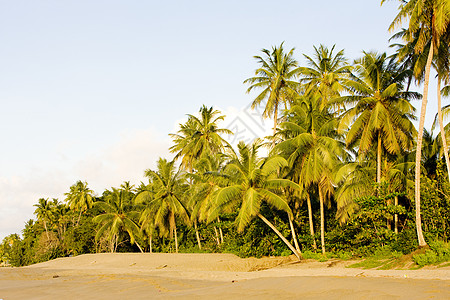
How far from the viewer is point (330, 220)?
24031mm

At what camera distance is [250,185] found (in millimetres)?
20625

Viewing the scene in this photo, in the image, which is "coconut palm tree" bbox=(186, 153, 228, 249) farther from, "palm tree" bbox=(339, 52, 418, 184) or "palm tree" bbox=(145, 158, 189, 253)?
"palm tree" bbox=(339, 52, 418, 184)

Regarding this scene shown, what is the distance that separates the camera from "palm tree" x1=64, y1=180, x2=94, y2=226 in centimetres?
5328

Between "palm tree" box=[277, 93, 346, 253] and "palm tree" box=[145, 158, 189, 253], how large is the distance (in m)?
12.6

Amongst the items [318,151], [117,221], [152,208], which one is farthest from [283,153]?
[117,221]

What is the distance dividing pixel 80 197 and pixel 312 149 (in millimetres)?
41208

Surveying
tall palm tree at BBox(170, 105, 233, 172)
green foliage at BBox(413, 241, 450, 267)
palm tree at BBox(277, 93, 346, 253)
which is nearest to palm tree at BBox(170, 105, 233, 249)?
tall palm tree at BBox(170, 105, 233, 172)

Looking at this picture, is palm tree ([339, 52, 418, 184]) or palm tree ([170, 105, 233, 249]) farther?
palm tree ([170, 105, 233, 249])

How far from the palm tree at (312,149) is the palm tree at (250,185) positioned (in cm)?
162

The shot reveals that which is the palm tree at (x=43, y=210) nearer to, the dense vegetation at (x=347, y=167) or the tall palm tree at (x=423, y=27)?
the dense vegetation at (x=347, y=167)

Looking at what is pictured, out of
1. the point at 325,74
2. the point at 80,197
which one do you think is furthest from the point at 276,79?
the point at 80,197

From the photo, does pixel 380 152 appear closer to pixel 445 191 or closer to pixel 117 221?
pixel 445 191

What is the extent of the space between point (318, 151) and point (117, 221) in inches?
892

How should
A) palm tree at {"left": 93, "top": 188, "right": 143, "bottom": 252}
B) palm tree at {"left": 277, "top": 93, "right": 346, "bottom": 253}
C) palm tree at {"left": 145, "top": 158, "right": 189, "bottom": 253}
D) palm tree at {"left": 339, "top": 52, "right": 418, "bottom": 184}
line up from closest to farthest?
palm tree at {"left": 339, "top": 52, "right": 418, "bottom": 184}
palm tree at {"left": 277, "top": 93, "right": 346, "bottom": 253}
palm tree at {"left": 145, "top": 158, "right": 189, "bottom": 253}
palm tree at {"left": 93, "top": 188, "right": 143, "bottom": 252}
